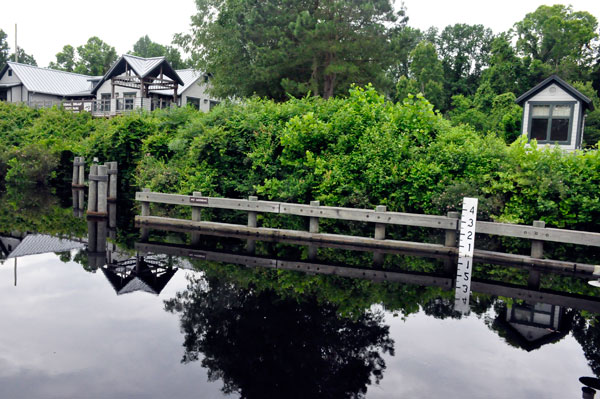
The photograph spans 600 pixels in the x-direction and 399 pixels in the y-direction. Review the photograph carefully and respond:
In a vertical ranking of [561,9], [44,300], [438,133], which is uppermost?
[561,9]

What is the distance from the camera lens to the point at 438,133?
53.6 feet

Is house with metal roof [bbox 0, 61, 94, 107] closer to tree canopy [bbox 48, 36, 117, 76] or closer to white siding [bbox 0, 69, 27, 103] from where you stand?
white siding [bbox 0, 69, 27, 103]

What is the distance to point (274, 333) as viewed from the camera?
294 inches

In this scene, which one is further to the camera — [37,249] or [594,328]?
[37,249]

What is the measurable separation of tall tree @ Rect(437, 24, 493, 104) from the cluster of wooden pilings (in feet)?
156

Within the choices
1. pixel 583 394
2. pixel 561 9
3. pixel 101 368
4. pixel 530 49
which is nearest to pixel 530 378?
pixel 583 394

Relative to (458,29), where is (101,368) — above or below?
below

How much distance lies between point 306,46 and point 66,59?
82.9 meters

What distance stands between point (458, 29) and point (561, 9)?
15.9 metres

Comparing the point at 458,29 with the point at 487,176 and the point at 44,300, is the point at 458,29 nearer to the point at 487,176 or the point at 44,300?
the point at 487,176

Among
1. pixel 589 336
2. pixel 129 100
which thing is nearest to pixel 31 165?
pixel 129 100

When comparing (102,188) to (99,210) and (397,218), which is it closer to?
(99,210)

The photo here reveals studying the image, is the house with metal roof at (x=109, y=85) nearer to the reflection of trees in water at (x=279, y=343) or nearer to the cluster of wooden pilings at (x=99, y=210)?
the cluster of wooden pilings at (x=99, y=210)

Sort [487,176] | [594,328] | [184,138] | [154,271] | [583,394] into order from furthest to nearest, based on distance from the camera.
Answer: [184,138], [487,176], [154,271], [594,328], [583,394]
